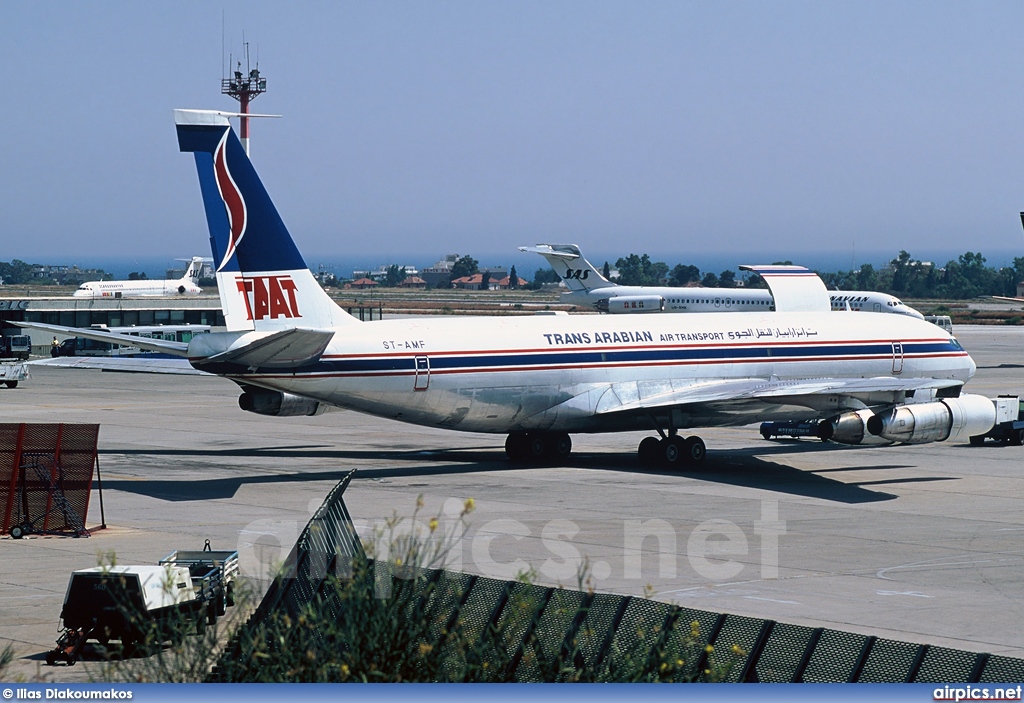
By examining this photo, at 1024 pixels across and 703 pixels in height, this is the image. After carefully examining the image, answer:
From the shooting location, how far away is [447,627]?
12.0m

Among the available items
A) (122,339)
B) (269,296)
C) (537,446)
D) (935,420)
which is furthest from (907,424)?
(122,339)

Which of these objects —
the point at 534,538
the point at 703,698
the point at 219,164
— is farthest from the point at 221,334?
the point at 703,698

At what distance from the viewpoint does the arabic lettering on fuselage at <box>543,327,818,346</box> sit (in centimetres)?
3897

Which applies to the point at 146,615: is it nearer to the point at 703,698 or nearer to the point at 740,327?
the point at 703,698

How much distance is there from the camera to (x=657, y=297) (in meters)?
120

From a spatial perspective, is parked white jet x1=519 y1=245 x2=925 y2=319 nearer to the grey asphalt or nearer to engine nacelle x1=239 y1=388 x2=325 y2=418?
the grey asphalt

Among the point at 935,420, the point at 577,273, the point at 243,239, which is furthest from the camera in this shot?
the point at 577,273

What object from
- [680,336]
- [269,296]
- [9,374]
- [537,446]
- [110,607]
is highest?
[269,296]

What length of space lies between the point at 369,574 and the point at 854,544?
16.5 metres

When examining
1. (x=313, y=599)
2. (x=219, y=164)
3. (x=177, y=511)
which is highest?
(x=219, y=164)

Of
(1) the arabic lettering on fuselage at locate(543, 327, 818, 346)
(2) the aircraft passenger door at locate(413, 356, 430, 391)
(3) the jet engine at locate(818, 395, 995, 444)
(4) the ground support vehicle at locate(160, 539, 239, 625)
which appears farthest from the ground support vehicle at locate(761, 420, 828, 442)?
(4) the ground support vehicle at locate(160, 539, 239, 625)

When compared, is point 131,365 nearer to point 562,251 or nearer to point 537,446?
point 537,446

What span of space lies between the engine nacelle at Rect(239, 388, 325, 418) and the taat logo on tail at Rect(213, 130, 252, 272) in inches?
149

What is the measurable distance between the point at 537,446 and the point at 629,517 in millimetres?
10584
